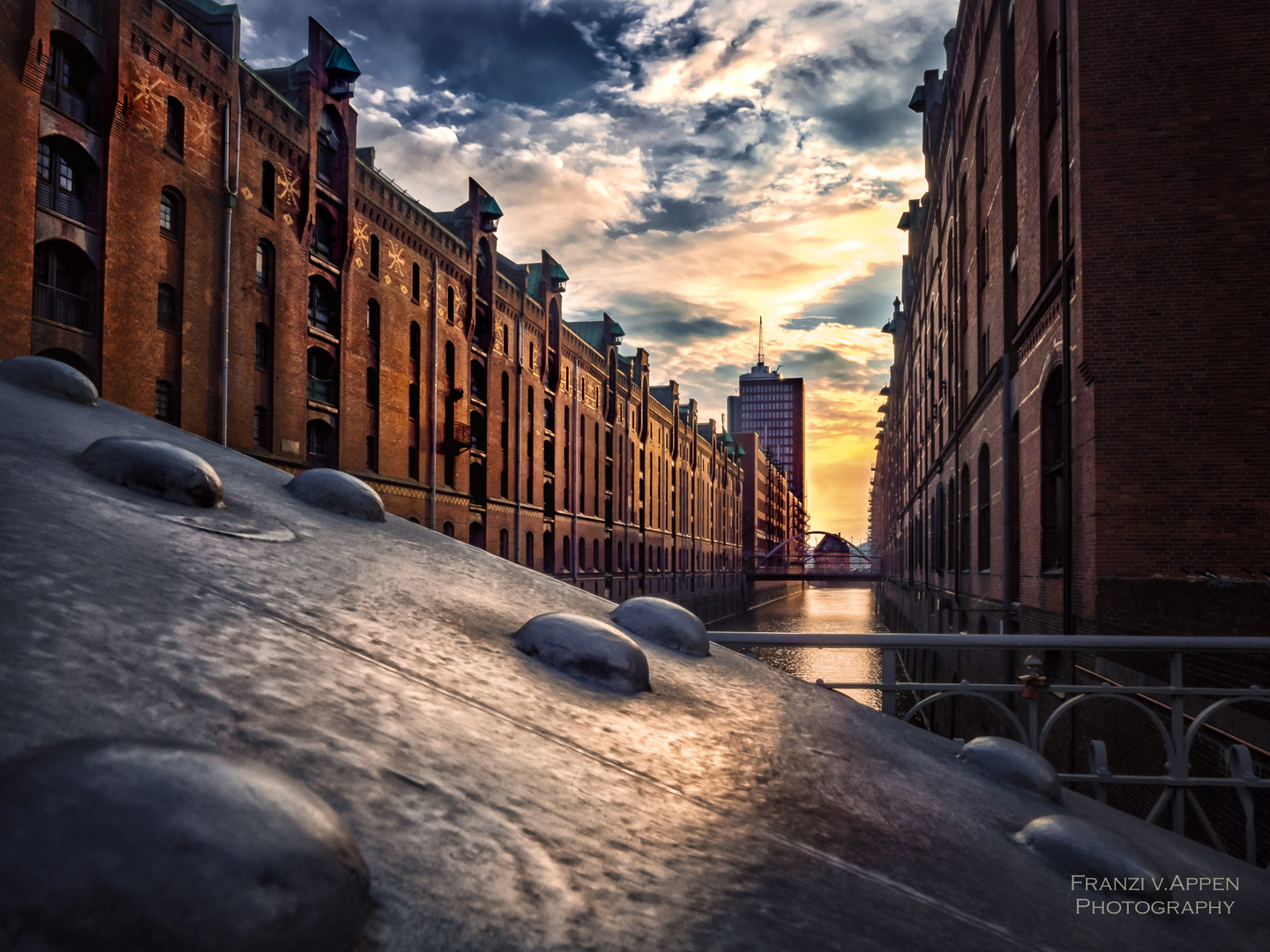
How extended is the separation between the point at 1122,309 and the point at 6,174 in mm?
17076

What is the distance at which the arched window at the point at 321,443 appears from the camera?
853 inches

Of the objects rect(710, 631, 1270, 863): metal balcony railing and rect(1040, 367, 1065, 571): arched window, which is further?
rect(1040, 367, 1065, 571): arched window

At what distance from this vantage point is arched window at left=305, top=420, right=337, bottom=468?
21.7m

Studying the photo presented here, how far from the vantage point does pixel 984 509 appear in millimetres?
16328

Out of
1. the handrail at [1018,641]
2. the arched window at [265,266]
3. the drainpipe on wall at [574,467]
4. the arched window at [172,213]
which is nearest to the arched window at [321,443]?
the arched window at [265,266]

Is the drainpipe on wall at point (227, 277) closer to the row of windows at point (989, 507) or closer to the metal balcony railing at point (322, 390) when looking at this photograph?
the metal balcony railing at point (322, 390)

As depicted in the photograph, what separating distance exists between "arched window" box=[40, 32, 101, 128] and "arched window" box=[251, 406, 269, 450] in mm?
6570

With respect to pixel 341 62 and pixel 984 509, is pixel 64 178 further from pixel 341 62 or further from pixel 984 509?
pixel 984 509

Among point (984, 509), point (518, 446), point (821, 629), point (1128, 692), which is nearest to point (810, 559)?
point (821, 629)

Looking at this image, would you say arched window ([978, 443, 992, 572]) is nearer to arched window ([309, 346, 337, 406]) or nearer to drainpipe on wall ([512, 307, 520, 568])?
arched window ([309, 346, 337, 406])

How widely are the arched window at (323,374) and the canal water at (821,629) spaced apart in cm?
1347

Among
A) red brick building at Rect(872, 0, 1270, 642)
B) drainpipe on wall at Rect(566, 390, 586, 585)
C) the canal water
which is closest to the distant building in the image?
red brick building at Rect(872, 0, 1270, 642)

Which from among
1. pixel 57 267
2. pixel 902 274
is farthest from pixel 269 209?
pixel 902 274

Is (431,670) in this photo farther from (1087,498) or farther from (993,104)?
(993,104)
